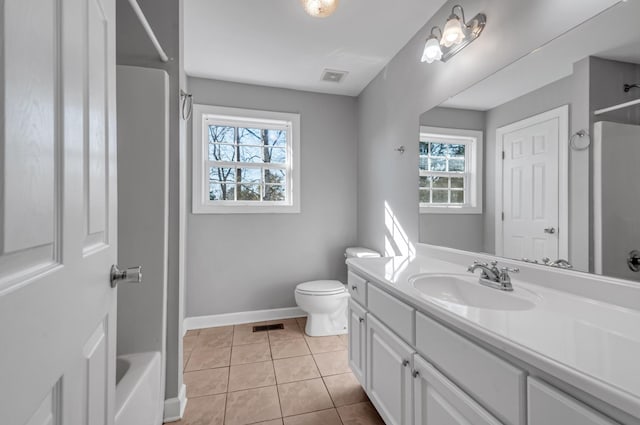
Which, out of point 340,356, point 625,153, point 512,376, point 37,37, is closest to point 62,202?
point 37,37

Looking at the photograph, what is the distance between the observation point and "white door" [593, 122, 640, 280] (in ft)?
2.86

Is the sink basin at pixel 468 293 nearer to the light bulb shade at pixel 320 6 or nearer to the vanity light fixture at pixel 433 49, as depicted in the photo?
the vanity light fixture at pixel 433 49

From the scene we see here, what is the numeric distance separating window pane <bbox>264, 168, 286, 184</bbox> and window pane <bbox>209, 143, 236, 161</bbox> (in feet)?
1.19

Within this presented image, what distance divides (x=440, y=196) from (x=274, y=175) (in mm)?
1709

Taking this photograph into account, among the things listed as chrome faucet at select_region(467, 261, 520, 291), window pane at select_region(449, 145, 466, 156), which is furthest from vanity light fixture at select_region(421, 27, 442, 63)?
chrome faucet at select_region(467, 261, 520, 291)

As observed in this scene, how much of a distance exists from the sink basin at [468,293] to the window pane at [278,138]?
6.80 ft

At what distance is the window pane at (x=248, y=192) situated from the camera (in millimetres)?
2773

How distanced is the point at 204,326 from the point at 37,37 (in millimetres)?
2672

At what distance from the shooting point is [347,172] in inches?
118

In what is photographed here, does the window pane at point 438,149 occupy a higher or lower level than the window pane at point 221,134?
lower

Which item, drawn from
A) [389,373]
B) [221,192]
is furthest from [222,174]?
[389,373]

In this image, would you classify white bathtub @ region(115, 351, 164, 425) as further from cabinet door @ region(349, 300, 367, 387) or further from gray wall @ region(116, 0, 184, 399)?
cabinet door @ region(349, 300, 367, 387)


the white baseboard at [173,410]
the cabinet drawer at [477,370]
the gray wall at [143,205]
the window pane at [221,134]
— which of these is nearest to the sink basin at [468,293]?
the cabinet drawer at [477,370]

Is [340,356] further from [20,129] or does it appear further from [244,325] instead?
[20,129]
